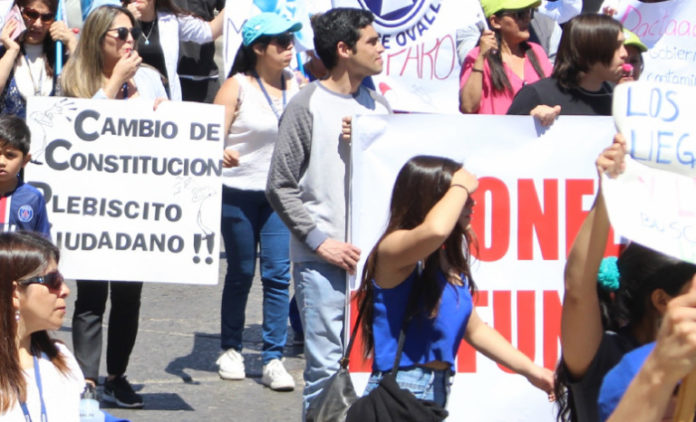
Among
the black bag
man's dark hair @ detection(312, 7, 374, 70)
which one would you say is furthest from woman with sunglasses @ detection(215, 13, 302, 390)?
the black bag

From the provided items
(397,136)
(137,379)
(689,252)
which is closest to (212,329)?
(137,379)

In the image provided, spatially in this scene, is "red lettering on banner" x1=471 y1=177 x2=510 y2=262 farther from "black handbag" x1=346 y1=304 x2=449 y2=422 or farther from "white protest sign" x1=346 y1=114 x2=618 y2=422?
"black handbag" x1=346 y1=304 x2=449 y2=422

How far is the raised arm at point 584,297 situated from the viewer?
2797 mm

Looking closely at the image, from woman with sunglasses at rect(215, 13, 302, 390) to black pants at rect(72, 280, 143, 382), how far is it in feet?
2.33

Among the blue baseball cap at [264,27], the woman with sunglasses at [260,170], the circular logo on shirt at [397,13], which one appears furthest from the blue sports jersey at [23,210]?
the circular logo on shirt at [397,13]

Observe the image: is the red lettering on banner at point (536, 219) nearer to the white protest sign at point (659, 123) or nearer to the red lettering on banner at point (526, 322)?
the red lettering on banner at point (526, 322)

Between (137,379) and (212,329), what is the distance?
101 centimetres

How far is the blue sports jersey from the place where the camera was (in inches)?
193

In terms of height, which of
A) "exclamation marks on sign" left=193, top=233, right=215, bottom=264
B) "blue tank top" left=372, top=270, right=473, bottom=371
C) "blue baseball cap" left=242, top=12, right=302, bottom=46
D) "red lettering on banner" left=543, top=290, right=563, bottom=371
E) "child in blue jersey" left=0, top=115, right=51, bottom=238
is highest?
"blue baseball cap" left=242, top=12, right=302, bottom=46

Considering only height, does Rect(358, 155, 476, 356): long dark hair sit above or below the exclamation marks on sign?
above

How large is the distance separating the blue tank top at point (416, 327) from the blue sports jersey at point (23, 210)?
159 cm

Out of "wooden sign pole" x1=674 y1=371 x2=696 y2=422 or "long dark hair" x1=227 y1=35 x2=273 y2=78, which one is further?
"long dark hair" x1=227 y1=35 x2=273 y2=78

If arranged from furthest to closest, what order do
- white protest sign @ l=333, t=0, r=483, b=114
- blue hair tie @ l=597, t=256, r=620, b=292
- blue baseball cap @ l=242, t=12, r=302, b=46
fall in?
white protest sign @ l=333, t=0, r=483, b=114, blue baseball cap @ l=242, t=12, r=302, b=46, blue hair tie @ l=597, t=256, r=620, b=292

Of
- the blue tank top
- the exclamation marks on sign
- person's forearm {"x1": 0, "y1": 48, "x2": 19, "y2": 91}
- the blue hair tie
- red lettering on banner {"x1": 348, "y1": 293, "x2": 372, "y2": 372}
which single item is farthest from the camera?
person's forearm {"x1": 0, "y1": 48, "x2": 19, "y2": 91}
